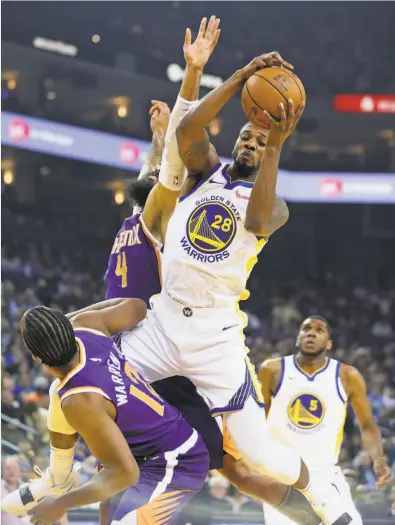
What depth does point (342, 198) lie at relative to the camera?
21.8 m

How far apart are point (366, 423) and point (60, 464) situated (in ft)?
8.47

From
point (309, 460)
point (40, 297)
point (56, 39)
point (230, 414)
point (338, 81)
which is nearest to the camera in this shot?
point (230, 414)

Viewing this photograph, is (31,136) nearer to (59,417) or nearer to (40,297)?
(40,297)

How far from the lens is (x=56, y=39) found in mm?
21625

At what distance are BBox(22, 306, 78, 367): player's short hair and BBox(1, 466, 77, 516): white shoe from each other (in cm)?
94

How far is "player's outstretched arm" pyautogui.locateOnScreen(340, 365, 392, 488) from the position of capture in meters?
5.84

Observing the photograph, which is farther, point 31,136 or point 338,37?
point 338,37

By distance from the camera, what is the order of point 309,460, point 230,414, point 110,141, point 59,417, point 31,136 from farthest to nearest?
point 110,141 → point 31,136 → point 309,460 → point 230,414 → point 59,417

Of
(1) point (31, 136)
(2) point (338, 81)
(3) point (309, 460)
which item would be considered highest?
(2) point (338, 81)

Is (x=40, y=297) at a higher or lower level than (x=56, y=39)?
lower

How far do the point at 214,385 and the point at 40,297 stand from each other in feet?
38.3

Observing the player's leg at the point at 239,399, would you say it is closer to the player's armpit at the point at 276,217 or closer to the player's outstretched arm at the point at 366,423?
the player's armpit at the point at 276,217

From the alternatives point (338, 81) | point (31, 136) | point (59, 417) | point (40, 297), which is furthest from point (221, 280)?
point (338, 81)

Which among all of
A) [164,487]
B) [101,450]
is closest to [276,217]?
[164,487]
